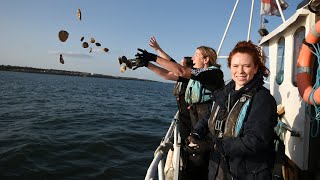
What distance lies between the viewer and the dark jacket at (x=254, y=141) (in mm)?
2293

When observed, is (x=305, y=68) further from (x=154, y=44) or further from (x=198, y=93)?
(x=154, y=44)

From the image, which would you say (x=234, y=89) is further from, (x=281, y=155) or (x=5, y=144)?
(x=5, y=144)

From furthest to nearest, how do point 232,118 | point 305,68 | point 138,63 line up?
point 305,68 → point 138,63 → point 232,118

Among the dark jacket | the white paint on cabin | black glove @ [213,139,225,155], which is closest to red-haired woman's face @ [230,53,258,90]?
the dark jacket

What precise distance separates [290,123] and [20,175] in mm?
6142

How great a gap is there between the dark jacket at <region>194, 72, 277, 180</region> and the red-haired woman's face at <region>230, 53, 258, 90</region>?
0.05 metres

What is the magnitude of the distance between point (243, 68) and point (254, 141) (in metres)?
0.71

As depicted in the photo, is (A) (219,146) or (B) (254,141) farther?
(A) (219,146)

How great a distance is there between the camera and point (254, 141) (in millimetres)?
2273

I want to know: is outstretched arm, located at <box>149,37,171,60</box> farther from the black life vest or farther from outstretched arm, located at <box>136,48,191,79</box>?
the black life vest

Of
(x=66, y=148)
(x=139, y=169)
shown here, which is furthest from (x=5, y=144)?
(x=139, y=169)

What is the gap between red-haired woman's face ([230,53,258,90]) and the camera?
8.51ft

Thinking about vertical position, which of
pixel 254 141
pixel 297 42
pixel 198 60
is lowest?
pixel 254 141

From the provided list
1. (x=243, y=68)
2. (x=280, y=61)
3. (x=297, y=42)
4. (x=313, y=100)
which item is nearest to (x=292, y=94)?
(x=297, y=42)
